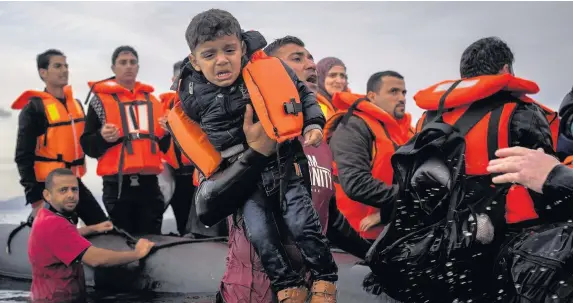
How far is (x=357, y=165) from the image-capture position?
591 cm

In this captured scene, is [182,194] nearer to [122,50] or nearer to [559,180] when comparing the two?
[122,50]

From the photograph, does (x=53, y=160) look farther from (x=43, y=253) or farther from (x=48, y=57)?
(x=43, y=253)

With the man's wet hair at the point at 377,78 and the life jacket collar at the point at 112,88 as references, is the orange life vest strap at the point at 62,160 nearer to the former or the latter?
the life jacket collar at the point at 112,88

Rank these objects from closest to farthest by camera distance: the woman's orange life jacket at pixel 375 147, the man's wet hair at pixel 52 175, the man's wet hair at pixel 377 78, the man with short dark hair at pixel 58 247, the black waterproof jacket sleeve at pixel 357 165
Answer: the black waterproof jacket sleeve at pixel 357 165 → the woman's orange life jacket at pixel 375 147 → the man with short dark hair at pixel 58 247 → the man's wet hair at pixel 52 175 → the man's wet hair at pixel 377 78

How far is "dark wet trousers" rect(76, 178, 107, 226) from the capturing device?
832 centimetres

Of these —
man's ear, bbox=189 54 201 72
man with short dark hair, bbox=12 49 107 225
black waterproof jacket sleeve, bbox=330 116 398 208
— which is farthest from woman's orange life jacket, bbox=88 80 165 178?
man's ear, bbox=189 54 201 72

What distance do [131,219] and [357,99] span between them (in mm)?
3498

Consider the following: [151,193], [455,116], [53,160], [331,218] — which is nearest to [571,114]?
[455,116]

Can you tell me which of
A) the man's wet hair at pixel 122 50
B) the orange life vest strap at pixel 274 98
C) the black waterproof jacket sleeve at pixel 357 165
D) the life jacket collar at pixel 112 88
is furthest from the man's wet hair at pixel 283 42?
the man's wet hair at pixel 122 50

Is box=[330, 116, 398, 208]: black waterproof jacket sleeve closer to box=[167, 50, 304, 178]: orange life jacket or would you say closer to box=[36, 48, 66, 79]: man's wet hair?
box=[167, 50, 304, 178]: orange life jacket

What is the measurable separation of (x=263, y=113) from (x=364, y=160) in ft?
9.11

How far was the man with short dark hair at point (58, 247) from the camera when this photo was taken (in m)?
6.62

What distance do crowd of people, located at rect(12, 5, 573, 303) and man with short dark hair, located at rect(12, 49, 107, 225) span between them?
5.76 feet

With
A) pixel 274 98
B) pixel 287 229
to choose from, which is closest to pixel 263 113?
A: pixel 274 98
